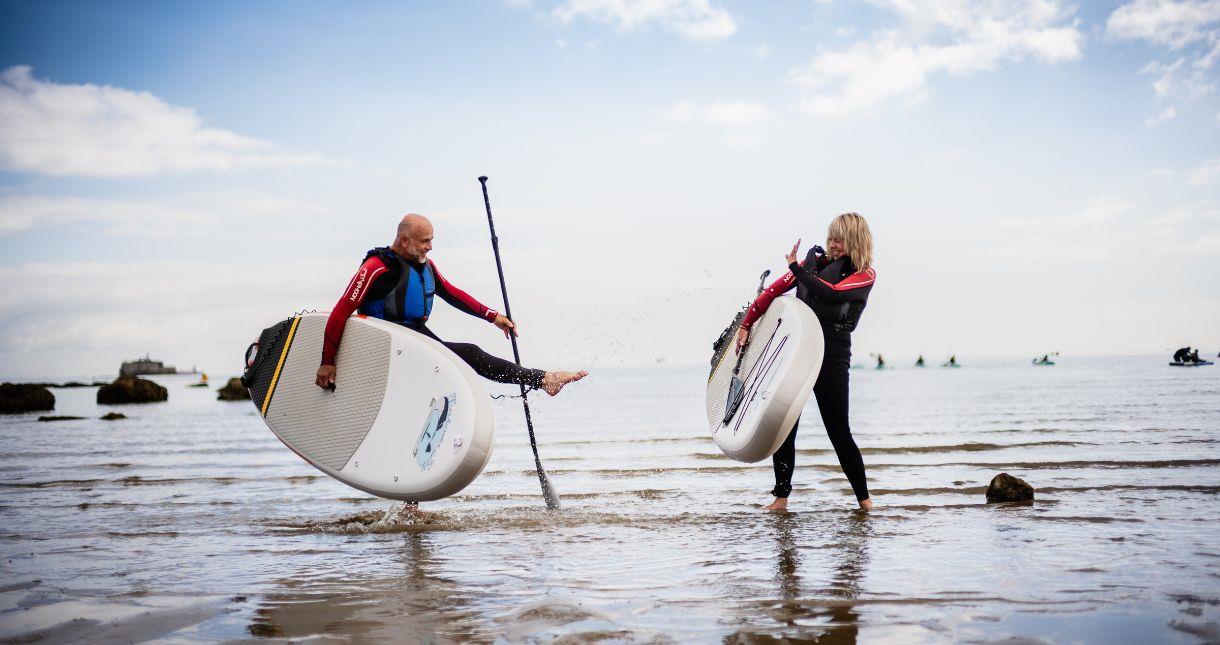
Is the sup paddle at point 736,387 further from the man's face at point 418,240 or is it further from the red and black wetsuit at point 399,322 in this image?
the man's face at point 418,240

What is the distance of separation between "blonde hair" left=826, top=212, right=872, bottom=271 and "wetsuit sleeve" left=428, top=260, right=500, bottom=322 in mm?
2717

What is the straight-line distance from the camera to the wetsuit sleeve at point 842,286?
622cm

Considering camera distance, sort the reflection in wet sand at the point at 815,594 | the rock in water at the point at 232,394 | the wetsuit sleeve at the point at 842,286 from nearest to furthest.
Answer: the reflection in wet sand at the point at 815,594, the wetsuit sleeve at the point at 842,286, the rock in water at the point at 232,394

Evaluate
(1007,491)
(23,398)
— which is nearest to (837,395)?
(1007,491)

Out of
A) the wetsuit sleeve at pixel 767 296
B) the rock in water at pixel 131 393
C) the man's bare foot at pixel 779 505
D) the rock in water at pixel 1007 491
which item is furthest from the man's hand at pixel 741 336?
the rock in water at pixel 131 393

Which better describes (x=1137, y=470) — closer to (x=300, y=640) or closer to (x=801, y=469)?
(x=801, y=469)

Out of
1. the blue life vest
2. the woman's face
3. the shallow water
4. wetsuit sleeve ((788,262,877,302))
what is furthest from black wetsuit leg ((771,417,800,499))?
the blue life vest

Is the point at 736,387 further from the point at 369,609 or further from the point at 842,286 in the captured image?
the point at 369,609

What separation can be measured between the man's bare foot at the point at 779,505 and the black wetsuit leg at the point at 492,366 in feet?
6.86

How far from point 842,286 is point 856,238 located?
0.37 metres

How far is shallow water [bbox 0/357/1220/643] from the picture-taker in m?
3.57

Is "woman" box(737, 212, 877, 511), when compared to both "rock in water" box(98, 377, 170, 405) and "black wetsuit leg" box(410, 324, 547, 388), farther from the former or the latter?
"rock in water" box(98, 377, 170, 405)

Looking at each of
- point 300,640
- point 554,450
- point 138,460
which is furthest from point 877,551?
point 138,460

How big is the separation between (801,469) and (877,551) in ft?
16.4
